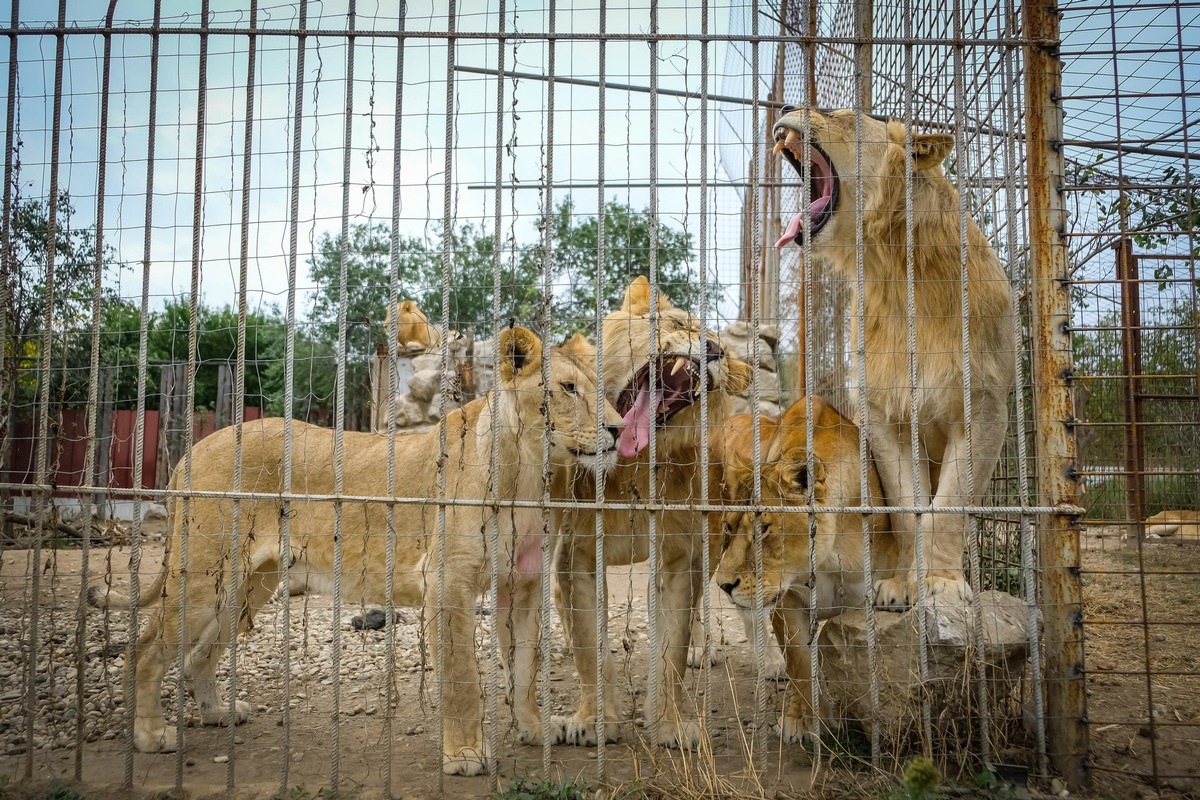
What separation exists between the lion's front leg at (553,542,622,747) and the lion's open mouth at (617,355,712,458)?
2.65ft

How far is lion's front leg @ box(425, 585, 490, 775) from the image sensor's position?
15.5 ft

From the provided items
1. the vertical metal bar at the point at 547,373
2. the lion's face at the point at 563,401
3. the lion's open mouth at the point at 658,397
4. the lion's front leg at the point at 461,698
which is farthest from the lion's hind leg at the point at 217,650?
the lion's open mouth at the point at 658,397

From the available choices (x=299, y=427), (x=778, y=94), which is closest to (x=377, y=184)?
(x=299, y=427)

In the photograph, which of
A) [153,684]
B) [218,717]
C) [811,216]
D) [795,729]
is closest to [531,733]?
[795,729]

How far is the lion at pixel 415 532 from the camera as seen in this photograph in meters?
4.88

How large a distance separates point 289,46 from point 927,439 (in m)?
4.23

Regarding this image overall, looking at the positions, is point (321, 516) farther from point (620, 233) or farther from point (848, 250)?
point (620, 233)

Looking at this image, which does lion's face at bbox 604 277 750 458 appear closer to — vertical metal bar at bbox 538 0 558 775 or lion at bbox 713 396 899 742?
lion at bbox 713 396 899 742

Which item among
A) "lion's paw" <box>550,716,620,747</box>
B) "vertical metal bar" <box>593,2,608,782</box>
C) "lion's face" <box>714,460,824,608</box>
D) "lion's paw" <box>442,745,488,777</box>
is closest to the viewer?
"vertical metal bar" <box>593,2,608,782</box>

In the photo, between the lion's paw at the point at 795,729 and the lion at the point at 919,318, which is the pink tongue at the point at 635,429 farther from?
the lion's paw at the point at 795,729

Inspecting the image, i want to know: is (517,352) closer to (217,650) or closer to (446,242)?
(446,242)

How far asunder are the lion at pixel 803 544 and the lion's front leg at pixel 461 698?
1.50 metres

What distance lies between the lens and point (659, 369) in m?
5.22

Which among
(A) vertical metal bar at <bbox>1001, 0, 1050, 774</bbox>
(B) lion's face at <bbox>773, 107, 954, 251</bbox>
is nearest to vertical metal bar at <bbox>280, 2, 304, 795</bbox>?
(B) lion's face at <bbox>773, 107, 954, 251</bbox>
